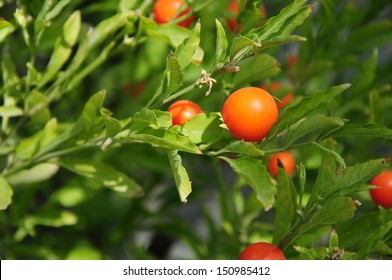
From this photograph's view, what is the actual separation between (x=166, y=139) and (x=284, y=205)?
214 mm

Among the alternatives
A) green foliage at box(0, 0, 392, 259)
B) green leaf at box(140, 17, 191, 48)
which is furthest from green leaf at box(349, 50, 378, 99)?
green leaf at box(140, 17, 191, 48)

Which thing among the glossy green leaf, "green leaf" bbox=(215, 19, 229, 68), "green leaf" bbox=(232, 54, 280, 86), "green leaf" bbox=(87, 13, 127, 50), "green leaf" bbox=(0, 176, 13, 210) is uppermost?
"green leaf" bbox=(215, 19, 229, 68)

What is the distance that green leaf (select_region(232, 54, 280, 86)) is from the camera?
1013 mm

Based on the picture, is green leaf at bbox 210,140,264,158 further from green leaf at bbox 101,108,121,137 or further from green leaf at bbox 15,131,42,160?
green leaf at bbox 15,131,42,160

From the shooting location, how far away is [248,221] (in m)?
1.36

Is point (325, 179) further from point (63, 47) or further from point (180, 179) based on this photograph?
point (63, 47)

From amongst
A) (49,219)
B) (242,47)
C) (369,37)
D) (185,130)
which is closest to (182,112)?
(185,130)

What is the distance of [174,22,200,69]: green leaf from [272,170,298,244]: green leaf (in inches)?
8.1

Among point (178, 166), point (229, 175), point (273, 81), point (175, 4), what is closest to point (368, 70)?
point (273, 81)

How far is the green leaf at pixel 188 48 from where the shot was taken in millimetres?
869

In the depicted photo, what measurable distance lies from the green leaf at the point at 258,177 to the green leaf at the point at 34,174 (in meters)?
0.38

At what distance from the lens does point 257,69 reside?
3.34ft

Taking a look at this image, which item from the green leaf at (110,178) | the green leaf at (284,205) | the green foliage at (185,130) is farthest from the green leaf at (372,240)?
the green leaf at (110,178)

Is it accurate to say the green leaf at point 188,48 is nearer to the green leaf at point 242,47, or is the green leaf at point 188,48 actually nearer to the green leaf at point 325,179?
the green leaf at point 242,47
